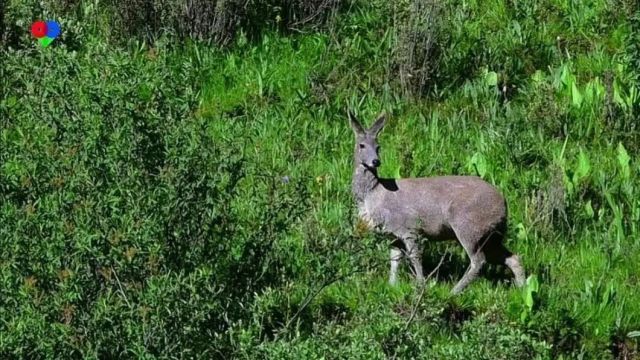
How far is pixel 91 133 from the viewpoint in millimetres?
6184

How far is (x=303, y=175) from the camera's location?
307 inches

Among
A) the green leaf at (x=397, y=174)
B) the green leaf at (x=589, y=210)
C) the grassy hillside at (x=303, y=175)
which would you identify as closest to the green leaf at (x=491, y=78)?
the grassy hillside at (x=303, y=175)

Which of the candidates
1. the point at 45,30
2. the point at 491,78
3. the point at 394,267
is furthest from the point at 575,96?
the point at 45,30

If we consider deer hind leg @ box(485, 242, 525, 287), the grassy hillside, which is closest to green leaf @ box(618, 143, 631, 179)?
the grassy hillside

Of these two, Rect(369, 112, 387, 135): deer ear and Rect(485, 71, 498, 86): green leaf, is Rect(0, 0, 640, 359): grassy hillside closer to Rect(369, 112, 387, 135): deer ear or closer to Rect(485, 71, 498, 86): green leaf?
Rect(485, 71, 498, 86): green leaf

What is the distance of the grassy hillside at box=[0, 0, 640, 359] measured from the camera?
5.87 m

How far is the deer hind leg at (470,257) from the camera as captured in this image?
7.15 m

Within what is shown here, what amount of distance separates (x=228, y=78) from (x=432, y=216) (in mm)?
2681

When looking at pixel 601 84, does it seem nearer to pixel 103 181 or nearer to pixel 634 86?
pixel 634 86

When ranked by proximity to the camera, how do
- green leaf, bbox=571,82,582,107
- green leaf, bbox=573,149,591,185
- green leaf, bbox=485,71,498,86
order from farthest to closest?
green leaf, bbox=485,71,498,86 → green leaf, bbox=571,82,582,107 → green leaf, bbox=573,149,591,185

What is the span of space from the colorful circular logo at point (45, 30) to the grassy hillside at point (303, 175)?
10cm

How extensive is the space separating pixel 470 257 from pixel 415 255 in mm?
323

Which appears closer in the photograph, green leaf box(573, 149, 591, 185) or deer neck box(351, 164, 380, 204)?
deer neck box(351, 164, 380, 204)

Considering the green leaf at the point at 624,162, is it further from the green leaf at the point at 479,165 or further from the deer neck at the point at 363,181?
the deer neck at the point at 363,181
